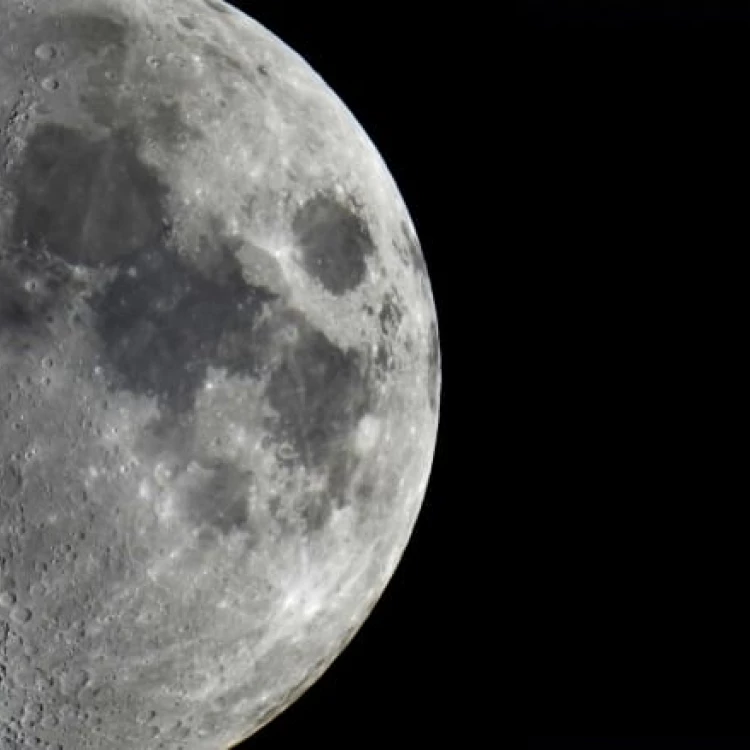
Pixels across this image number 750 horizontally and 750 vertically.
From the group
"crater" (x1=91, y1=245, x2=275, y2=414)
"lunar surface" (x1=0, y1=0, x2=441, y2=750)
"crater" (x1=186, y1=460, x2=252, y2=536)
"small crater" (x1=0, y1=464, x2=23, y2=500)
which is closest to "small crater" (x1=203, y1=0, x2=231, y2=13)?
"lunar surface" (x1=0, y1=0, x2=441, y2=750)

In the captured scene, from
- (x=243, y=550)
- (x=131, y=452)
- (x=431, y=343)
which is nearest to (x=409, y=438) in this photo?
(x=431, y=343)

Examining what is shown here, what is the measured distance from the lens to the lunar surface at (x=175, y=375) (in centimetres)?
332

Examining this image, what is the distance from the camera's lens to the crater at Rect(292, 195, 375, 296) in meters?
3.62

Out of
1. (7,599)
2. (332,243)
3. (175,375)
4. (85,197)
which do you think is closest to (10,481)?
(7,599)

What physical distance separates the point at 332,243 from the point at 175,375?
55 centimetres

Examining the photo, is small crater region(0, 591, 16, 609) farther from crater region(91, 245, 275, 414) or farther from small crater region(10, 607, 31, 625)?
crater region(91, 245, 275, 414)

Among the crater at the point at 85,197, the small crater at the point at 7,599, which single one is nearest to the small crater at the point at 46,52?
the crater at the point at 85,197

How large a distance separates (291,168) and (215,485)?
2.56ft

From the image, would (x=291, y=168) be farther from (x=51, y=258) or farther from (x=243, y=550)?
(x=243, y=550)

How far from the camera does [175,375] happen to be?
338 cm

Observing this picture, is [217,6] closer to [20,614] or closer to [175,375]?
[175,375]

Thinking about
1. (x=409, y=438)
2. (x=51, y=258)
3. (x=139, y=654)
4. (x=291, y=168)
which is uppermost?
(x=291, y=168)

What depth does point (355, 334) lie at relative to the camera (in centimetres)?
371

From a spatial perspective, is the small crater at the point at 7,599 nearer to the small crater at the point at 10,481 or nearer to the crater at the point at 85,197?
the small crater at the point at 10,481
